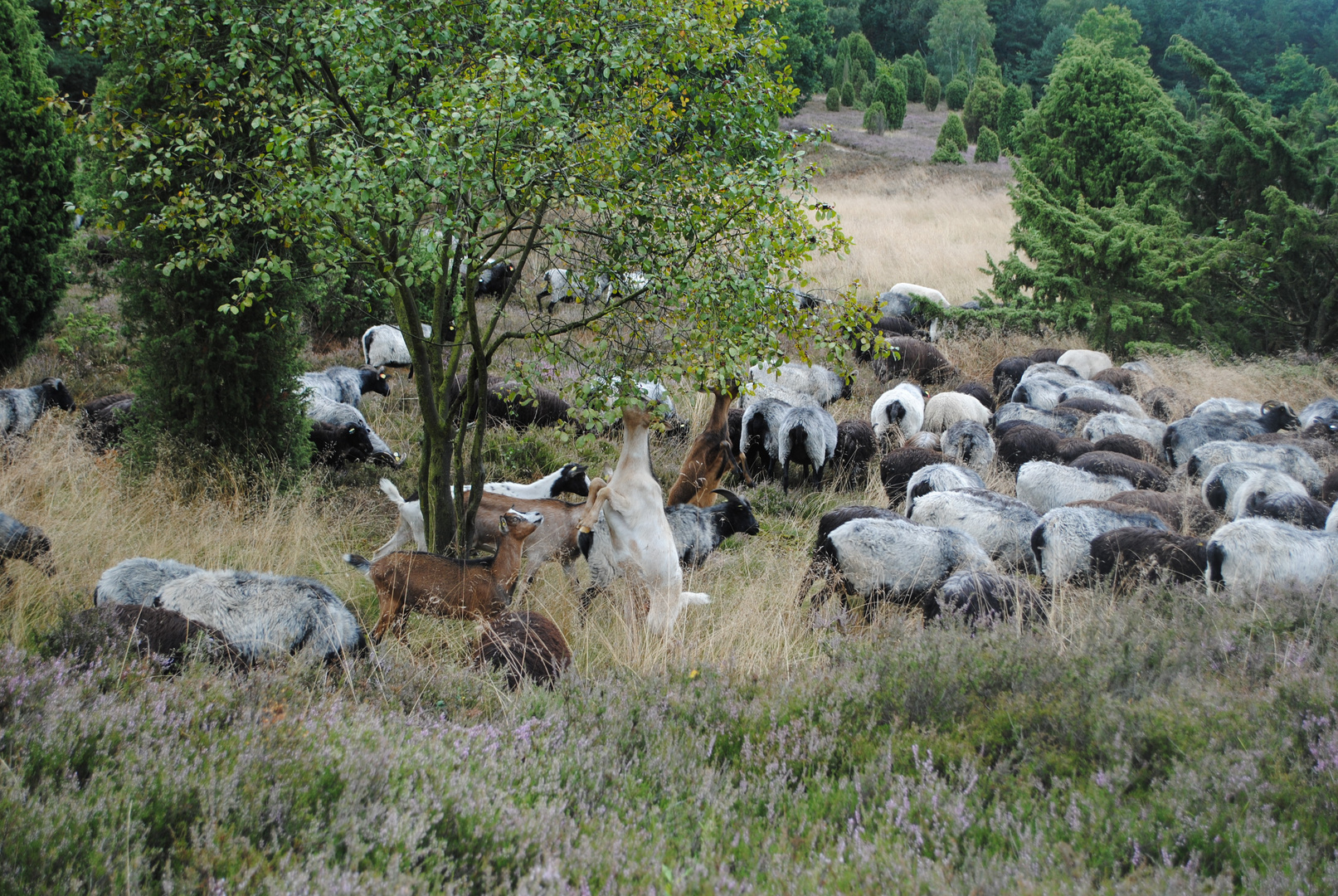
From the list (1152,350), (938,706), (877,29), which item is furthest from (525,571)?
(877,29)

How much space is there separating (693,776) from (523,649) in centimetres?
157

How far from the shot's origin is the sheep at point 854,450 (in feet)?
34.0

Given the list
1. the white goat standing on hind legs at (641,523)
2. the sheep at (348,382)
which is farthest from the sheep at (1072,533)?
the sheep at (348,382)

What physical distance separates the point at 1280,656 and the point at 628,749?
10.3ft

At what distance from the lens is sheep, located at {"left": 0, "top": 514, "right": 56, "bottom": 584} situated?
18.4ft

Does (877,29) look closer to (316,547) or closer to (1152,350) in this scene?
(1152,350)

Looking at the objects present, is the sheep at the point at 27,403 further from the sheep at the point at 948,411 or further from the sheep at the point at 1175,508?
the sheep at the point at 948,411

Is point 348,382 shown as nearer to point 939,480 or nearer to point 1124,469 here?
point 939,480

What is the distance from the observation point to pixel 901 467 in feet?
32.8

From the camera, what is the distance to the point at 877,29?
76500 mm

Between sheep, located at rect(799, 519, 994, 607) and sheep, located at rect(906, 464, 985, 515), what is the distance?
70.2 inches

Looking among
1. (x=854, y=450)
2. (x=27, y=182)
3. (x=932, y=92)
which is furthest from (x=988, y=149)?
(x=27, y=182)

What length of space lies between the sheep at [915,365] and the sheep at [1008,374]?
2.93 feet

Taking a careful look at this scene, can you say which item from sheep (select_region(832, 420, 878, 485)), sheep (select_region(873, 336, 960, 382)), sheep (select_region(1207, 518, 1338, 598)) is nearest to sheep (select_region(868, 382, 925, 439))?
sheep (select_region(832, 420, 878, 485))
